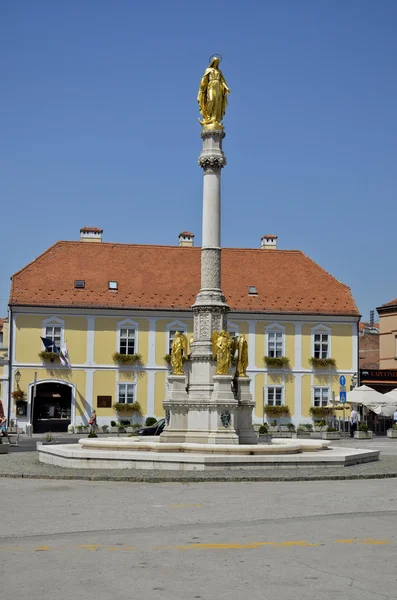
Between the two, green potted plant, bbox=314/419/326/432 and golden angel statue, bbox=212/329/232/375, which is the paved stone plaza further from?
green potted plant, bbox=314/419/326/432

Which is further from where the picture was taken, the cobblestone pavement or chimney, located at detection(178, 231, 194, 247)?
chimney, located at detection(178, 231, 194, 247)

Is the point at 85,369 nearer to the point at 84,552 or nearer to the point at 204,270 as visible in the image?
the point at 204,270

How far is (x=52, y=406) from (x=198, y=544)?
54983 mm

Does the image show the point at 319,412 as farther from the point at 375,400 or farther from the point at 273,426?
the point at 375,400

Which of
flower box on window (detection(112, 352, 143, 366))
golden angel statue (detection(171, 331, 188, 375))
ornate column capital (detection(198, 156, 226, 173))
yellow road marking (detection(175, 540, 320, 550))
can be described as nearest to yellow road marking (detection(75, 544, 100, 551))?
yellow road marking (detection(175, 540, 320, 550))

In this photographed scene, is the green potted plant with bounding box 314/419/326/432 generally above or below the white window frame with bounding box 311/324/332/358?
below

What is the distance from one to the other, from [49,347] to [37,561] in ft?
135

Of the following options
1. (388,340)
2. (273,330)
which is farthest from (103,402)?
(388,340)

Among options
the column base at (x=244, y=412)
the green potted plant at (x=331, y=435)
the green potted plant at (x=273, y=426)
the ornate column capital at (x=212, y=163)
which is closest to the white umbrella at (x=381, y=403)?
the green potted plant at (x=331, y=435)

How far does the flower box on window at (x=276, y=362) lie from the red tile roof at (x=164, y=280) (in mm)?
2840

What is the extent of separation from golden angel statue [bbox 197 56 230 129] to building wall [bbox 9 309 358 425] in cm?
2499

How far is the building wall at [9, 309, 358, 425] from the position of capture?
51.9m

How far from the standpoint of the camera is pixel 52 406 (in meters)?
64.9

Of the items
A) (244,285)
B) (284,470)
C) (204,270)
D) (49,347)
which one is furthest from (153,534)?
(244,285)
